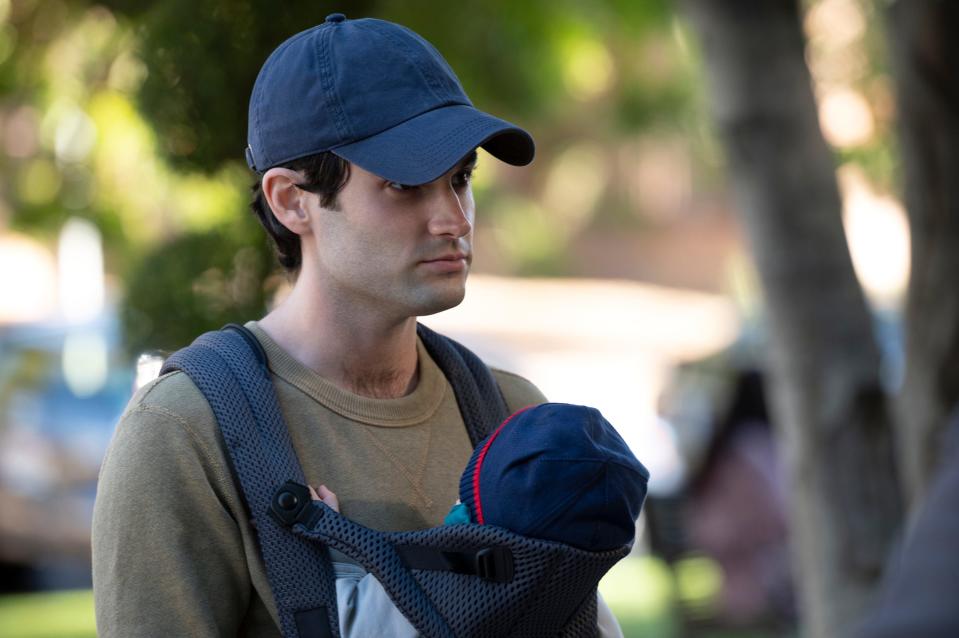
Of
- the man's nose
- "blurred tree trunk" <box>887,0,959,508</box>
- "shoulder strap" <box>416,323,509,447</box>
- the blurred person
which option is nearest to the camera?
the blurred person

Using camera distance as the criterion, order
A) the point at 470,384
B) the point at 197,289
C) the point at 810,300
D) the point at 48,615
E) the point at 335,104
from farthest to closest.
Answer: the point at 48,615 → the point at 810,300 → the point at 197,289 → the point at 470,384 → the point at 335,104

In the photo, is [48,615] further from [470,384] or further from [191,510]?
[191,510]

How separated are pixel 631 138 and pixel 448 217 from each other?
27.3 feet

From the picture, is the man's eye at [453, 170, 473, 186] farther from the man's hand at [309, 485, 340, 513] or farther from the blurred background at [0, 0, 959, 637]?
the blurred background at [0, 0, 959, 637]

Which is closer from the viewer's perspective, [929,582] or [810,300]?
[929,582]

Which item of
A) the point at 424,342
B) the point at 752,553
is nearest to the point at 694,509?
the point at 752,553

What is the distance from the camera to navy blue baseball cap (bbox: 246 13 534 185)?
2.06 metres

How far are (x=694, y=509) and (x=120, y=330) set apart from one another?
485cm

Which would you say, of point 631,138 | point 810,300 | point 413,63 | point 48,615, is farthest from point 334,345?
point 631,138

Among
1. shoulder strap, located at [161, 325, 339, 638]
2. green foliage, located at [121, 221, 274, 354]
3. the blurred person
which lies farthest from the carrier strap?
green foliage, located at [121, 221, 274, 354]

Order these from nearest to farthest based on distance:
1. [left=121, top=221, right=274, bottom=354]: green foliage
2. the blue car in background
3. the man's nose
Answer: the man's nose < [left=121, top=221, right=274, bottom=354]: green foliage < the blue car in background

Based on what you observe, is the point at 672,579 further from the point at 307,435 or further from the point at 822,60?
the point at 822,60

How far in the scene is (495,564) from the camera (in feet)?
6.14

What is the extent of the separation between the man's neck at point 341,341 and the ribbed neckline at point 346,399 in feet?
0.07
